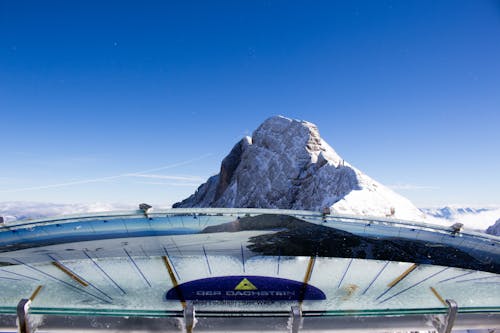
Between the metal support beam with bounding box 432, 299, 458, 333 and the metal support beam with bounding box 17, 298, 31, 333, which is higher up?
the metal support beam with bounding box 17, 298, 31, 333

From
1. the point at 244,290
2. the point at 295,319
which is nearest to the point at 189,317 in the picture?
the point at 295,319

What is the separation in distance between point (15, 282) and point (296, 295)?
3.03m

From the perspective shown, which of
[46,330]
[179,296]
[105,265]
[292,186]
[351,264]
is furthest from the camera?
[292,186]

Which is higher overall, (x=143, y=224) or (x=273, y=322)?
(x=143, y=224)

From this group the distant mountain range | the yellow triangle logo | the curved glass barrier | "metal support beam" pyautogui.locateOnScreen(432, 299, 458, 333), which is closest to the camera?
"metal support beam" pyautogui.locateOnScreen(432, 299, 458, 333)

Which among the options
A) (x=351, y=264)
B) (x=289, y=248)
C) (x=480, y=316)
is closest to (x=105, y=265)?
(x=289, y=248)

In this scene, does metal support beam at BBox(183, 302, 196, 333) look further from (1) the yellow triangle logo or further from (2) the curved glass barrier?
(1) the yellow triangle logo

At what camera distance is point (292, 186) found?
54531 millimetres

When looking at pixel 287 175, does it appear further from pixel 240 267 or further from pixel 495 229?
pixel 240 267

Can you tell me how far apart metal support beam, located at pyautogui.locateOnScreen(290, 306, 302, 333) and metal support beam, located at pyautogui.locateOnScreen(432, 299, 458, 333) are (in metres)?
1.21

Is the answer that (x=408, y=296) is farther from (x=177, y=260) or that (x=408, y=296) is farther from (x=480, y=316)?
(x=177, y=260)

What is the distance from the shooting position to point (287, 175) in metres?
56.1

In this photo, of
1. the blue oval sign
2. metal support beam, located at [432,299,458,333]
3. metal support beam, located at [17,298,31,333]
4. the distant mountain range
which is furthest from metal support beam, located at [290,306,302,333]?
the distant mountain range

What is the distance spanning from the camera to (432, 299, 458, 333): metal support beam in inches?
90.2
